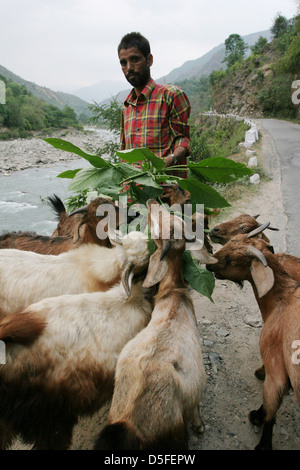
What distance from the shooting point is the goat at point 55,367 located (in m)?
1.87

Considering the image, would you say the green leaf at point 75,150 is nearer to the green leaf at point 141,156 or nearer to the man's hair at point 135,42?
the green leaf at point 141,156

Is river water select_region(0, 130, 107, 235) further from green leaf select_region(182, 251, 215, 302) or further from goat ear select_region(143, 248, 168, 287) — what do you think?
goat ear select_region(143, 248, 168, 287)

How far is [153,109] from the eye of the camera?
3.40 meters

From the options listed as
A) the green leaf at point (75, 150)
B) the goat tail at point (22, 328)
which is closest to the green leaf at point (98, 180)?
the green leaf at point (75, 150)

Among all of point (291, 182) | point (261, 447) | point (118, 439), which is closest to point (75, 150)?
point (118, 439)

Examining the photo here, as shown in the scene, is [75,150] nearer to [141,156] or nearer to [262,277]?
[141,156]

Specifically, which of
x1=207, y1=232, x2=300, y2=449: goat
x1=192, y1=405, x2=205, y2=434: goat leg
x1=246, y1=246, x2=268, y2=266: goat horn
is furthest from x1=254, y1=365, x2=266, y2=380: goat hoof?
x1=246, y1=246, x2=268, y2=266: goat horn

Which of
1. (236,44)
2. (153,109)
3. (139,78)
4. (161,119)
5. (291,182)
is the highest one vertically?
(236,44)

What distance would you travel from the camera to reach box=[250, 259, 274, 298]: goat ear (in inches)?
88.3

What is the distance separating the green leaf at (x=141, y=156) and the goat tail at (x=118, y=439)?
6.02ft

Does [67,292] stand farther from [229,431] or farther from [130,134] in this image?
[130,134]

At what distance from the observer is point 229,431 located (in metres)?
2.50

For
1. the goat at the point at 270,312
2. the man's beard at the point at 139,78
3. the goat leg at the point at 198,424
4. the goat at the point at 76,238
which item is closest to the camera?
the goat at the point at 270,312

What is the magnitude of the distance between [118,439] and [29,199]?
13.3 meters
